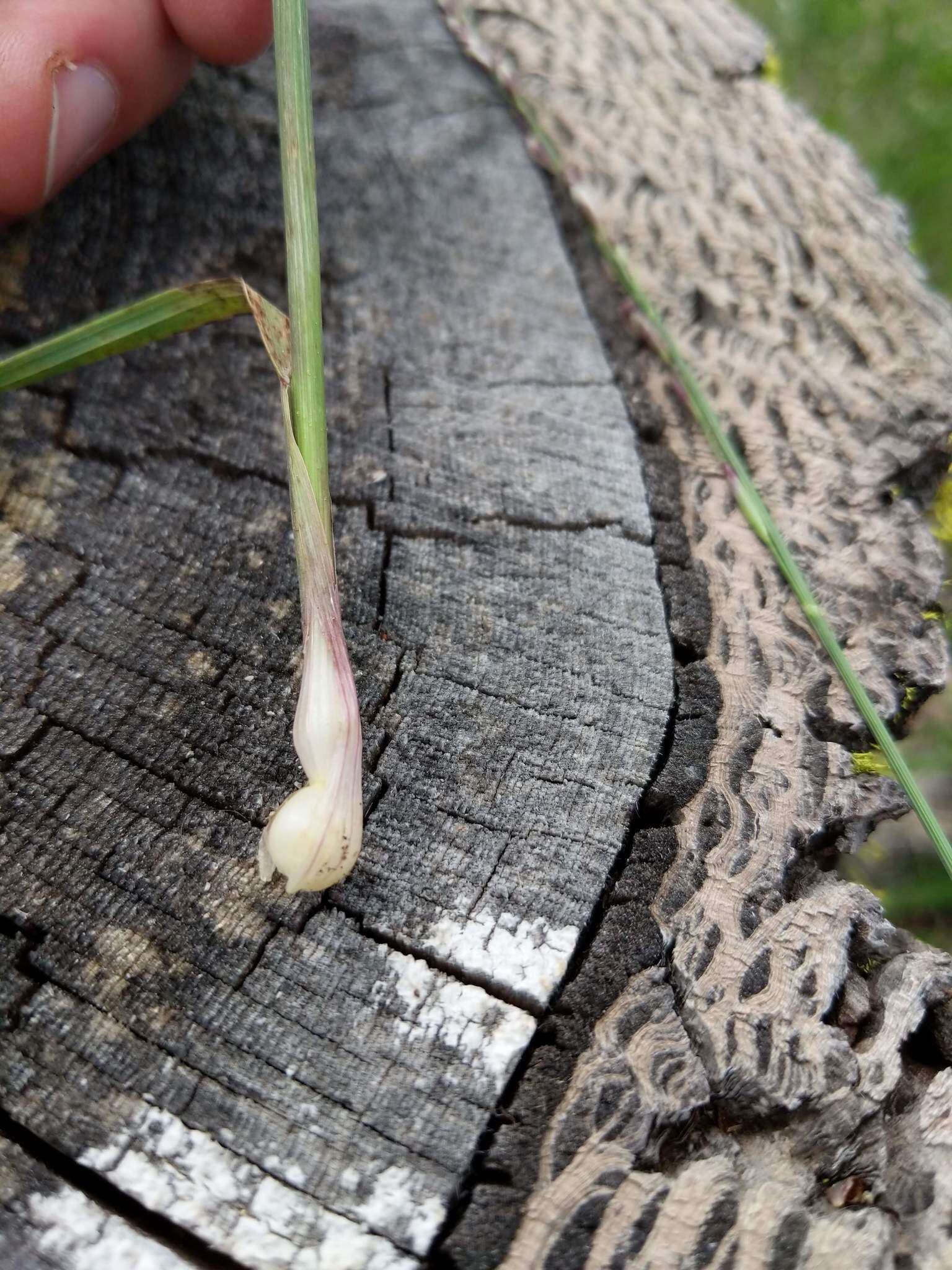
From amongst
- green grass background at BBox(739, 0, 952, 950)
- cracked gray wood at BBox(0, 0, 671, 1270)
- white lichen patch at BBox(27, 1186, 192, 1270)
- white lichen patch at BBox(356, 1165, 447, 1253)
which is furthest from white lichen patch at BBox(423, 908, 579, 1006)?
green grass background at BBox(739, 0, 952, 950)

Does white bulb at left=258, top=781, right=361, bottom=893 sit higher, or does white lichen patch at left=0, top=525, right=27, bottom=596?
white bulb at left=258, top=781, right=361, bottom=893

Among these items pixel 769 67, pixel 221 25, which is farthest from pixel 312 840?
pixel 769 67

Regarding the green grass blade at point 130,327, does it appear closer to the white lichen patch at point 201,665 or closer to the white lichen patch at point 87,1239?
the white lichen patch at point 201,665

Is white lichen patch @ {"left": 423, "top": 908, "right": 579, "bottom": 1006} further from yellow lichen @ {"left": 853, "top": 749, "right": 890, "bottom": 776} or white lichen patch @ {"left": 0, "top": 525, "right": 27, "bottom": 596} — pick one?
white lichen patch @ {"left": 0, "top": 525, "right": 27, "bottom": 596}

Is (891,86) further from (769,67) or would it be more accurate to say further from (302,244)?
(302,244)

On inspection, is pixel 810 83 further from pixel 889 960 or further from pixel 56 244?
pixel 889 960

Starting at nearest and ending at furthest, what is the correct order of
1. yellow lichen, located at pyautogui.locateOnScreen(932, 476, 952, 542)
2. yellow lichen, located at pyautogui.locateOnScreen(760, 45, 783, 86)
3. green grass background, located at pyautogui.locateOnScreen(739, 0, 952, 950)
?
yellow lichen, located at pyautogui.locateOnScreen(932, 476, 952, 542), yellow lichen, located at pyautogui.locateOnScreen(760, 45, 783, 86), green grass background, located at pyautogui.locateOnScreen(739, 0, 952, 950)

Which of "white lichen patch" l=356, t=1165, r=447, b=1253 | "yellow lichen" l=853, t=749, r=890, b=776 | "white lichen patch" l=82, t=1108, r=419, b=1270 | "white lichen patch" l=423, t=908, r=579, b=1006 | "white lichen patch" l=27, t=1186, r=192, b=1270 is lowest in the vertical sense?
"white lichen patch" l=27, t=1186, r=192, b=1270
